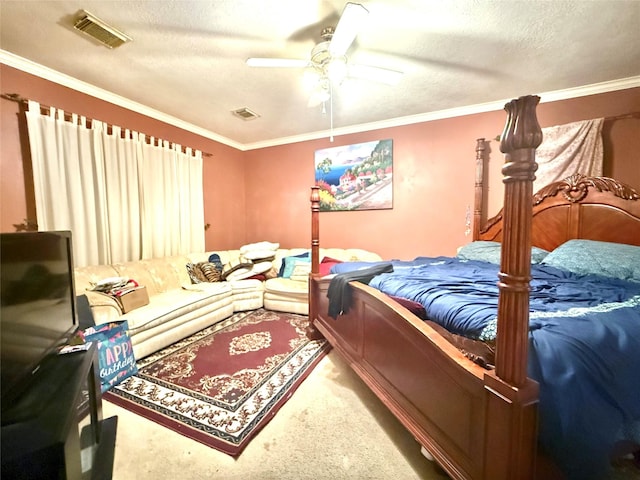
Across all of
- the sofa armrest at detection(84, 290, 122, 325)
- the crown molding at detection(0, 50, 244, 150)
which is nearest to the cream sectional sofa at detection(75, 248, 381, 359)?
the sofa armrest at detection(84, 290, 122, 325)

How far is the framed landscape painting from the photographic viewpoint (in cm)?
366

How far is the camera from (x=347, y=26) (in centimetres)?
144

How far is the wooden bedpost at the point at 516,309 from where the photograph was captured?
73cm

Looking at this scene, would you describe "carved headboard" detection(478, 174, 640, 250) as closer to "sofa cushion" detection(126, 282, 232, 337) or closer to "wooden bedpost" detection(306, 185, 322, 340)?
"wooden bedpost" detection(306, 185, 322, 340)

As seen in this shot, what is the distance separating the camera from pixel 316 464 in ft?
4.22

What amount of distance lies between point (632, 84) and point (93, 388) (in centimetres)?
476

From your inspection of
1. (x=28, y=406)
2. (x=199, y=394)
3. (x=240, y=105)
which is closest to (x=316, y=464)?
(x=199, y=394)

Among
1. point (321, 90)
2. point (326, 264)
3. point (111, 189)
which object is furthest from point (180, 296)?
point (321, 90)

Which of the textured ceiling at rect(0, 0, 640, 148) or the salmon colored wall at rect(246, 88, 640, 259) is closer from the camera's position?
the textured ceiling at rect(0, 0, 640, 148)

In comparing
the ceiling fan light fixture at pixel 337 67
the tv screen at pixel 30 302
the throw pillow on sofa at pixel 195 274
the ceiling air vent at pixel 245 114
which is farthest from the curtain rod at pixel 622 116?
the throw pillow on sofa at pixel 195 274

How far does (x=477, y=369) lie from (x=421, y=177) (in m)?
2.98

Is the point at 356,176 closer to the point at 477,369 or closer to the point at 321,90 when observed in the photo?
the point at 321,90

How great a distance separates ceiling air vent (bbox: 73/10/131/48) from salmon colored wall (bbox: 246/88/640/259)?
2.56 metres

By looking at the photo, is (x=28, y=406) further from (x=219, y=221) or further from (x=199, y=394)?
(x=219, y=221)
